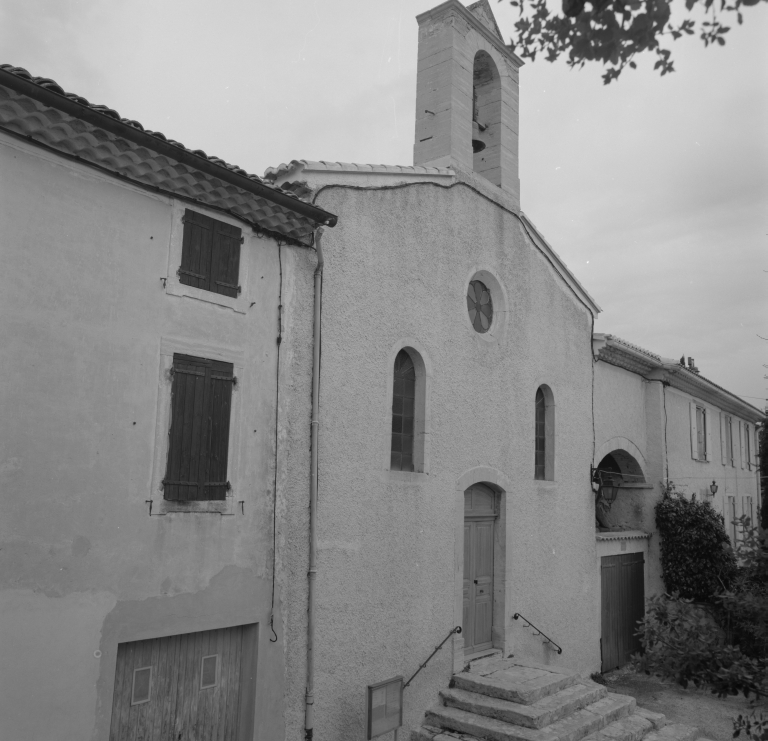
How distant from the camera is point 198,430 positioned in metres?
6.83

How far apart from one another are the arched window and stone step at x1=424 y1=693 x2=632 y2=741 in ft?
9.90

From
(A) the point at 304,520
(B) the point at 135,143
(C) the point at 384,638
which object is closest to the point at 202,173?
(B) the point at 135,143

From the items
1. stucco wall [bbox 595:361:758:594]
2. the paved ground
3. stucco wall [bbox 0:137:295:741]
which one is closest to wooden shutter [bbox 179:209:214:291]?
stucco wall [bbox 0:137:295:741]

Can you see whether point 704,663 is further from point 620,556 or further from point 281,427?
point 620,556

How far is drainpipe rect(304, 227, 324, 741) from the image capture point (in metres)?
7.56

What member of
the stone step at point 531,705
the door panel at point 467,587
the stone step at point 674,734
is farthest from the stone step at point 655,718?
the door panel at point 467,587

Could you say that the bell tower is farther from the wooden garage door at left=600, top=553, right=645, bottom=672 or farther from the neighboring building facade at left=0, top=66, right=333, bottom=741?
the wooden garage door at left=600, top=553, right=645, bottom=672

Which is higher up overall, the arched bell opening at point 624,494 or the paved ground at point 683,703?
the arched bell opening at point 624,494

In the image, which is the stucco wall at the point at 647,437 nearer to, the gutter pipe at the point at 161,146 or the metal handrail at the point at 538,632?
the metal handrail at the point at 538,632

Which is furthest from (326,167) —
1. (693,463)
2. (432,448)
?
(693,463)

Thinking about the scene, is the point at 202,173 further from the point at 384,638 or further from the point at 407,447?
the point at 384,638

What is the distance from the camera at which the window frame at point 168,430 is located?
6.49 m

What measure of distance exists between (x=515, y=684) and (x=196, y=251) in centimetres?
648

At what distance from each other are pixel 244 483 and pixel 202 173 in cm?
301
